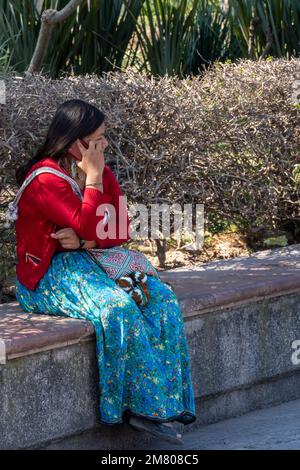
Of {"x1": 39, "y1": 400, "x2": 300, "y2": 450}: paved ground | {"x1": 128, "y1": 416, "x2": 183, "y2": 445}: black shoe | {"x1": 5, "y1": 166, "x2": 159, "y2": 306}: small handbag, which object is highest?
{"x1": 5, "y1": 166, "x2": 159, "y2": 306}: small handbag

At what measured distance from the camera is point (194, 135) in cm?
563

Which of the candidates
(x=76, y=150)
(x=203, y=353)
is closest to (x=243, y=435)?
(x=203, y=353)

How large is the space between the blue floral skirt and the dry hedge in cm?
84

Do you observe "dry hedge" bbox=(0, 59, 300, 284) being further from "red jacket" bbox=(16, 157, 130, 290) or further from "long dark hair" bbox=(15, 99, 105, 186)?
"red jacket" bbox=(16, 157, 130, 290)

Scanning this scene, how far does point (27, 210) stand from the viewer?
14.3 ft

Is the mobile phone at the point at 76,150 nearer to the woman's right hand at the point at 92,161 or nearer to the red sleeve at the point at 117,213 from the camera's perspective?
the woman's right hand at the point at 92,161

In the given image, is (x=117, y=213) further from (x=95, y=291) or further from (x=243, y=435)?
(x=243, y=435)

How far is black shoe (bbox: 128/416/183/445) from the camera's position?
4.07m

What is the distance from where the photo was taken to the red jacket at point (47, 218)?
4262 mm

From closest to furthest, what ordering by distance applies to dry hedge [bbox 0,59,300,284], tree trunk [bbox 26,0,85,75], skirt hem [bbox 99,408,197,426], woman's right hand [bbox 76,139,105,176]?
skirt hem [bbox 99,408,197,426]
woman's right hand [bbox 76,139,105,176]
dry hedge [bbox 0,59,300,284]
tree trunk [bbox 26,0,85,75]

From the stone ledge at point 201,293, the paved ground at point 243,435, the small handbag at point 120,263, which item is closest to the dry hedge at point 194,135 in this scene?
the stone ledge at point 201,293

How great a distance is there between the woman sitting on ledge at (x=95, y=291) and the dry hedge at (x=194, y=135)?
55 centimetres

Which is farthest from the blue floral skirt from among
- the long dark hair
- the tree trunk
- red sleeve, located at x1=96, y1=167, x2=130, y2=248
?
the tree trunk

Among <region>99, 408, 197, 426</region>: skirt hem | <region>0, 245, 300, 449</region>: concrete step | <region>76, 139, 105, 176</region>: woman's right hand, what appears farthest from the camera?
<region>76, 139, 105, 176</region>: woman's right hand
